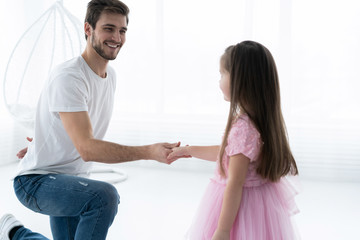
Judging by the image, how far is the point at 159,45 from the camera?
3.86m

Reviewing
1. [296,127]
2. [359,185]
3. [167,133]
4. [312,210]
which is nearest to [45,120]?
[312,210]

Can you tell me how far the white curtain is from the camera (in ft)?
11.3

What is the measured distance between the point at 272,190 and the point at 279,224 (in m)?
0.12

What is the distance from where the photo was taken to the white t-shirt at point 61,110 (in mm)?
1650

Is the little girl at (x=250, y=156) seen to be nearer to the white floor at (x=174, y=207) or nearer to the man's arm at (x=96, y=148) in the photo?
the man's arm at (x=96, y=148)

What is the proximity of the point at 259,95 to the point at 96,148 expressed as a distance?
2.16ft

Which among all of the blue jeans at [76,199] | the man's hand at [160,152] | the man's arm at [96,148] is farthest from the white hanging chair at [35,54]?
the man's hand at [160,152]

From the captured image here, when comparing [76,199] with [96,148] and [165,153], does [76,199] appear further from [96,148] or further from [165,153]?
[165,153]

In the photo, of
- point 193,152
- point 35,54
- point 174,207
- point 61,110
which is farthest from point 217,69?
point 61,110

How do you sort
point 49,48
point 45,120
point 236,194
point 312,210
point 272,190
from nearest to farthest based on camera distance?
point 236,194 < point 272,190 < point 45,120 < point 312,210 < point 49,48

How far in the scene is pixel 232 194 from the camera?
1353 mm

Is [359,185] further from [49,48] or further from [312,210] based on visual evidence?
[49,48]

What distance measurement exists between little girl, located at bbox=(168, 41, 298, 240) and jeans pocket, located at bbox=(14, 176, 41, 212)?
736 mm

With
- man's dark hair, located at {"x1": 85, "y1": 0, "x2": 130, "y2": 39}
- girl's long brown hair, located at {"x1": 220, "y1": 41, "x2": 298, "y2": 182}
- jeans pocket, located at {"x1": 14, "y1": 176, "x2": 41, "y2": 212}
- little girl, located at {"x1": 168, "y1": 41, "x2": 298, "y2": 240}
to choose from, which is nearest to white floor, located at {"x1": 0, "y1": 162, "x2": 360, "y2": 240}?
jeans pocket, located at {"x1": 14, "y1": 176, "x2": 41, "y2": 212}
